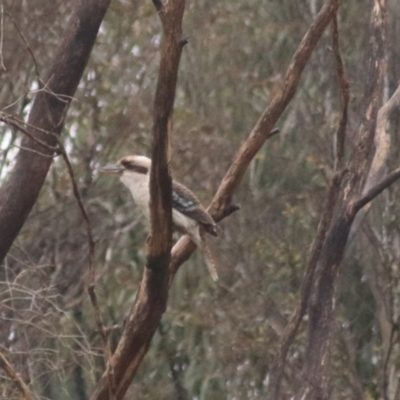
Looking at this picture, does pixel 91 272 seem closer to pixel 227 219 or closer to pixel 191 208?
pixel 191 208

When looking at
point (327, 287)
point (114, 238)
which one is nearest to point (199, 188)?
point (114, 238)

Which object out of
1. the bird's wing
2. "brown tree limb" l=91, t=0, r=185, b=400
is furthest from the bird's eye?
"brown tree limb" l=91, t=0, r=185, b=400

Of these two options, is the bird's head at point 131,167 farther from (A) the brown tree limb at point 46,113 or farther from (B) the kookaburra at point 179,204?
(A) the brown tree limb at point 46,113

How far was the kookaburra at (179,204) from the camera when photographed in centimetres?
423

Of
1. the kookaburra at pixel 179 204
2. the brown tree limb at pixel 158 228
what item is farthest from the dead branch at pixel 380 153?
the brown tree limb at pixel 158 228

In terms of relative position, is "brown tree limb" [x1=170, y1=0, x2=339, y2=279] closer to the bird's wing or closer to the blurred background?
the bird's wing

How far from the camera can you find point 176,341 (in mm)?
8156

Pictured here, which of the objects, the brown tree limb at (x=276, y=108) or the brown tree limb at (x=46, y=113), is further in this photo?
the brown tree limb at (x=46, y=113)

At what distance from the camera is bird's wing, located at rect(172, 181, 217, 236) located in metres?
4.19

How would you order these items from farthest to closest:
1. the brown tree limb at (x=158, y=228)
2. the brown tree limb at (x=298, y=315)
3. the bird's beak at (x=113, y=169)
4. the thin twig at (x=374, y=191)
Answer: the bird's beak at (x=113, y=169)
the brown tree limb at (x=298, y=315)
the thin twig at (x=374, y=191)
the brown tree limb at (x=158, y=228)

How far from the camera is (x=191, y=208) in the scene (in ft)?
14.4

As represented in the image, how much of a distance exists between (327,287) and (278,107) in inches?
43.8

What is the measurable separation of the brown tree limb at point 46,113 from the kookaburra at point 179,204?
291 millimetres

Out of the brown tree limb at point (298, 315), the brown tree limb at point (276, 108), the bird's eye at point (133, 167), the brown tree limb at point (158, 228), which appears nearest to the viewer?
the brown tree limb at point (158, 228)
